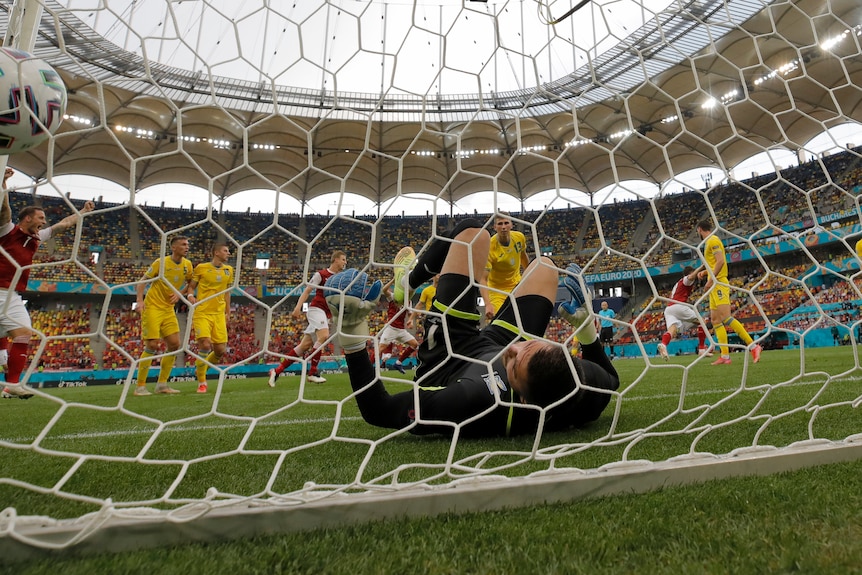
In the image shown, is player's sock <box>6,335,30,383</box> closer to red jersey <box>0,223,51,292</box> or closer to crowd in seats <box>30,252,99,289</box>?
red jersey <box>0,223,51,292</box>

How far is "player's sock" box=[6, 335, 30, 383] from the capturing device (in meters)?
3.65

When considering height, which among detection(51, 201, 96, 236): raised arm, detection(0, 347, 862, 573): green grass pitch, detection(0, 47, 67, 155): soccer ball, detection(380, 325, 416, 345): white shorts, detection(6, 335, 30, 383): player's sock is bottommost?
detection(0, 347, 862, 573): green grass pitch

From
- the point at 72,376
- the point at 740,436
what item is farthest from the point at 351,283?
the point at 72,376

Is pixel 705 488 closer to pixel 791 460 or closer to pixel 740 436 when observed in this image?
pixel 791 460

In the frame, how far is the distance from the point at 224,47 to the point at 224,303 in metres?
4.53

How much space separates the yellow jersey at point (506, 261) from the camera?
4215mm

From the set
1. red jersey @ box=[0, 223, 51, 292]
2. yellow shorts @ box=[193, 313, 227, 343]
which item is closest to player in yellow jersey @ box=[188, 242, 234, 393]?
yellow shorts @ box=[193, 313, 227, 343]

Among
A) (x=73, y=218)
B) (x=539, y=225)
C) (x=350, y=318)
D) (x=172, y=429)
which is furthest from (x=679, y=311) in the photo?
(x=73, y=218)

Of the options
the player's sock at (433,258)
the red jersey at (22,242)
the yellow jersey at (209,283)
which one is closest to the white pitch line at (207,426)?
the red jersey at (22,242)

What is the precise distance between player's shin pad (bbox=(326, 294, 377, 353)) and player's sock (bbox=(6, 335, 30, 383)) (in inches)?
136

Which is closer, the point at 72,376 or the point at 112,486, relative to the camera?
the point at 112,486

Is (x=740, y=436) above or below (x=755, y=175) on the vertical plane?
below

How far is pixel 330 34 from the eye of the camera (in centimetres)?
178

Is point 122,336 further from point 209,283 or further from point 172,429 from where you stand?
point 209,283
